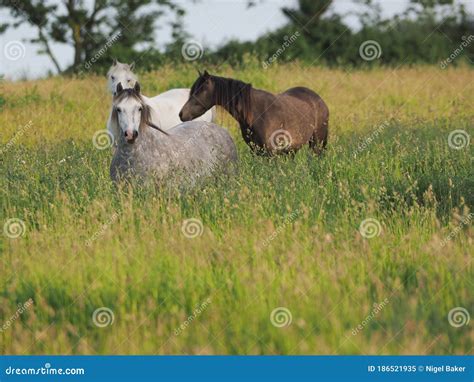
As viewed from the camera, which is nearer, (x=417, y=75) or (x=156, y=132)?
(x=156, y=132)

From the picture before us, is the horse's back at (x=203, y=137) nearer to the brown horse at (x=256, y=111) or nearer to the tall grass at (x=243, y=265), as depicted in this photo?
the tall grass at (x=243, y=265)

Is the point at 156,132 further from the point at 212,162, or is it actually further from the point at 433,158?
the point at 433,158

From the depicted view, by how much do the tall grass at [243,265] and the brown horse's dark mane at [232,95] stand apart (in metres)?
1.13

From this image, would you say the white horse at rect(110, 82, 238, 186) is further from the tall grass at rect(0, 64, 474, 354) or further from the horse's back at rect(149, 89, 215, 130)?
the horse's back at rect(149, 89, 215, 130)

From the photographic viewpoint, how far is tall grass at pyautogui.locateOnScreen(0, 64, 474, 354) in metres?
4.16

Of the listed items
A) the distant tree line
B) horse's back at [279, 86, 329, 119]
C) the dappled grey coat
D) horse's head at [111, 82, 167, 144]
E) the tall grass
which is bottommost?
the tall grass

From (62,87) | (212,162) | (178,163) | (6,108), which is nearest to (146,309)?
(178,163)

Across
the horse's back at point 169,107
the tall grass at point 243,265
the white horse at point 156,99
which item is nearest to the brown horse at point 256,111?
the tall grass at point 243,265

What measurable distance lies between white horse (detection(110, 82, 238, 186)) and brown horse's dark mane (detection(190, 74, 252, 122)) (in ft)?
4.06

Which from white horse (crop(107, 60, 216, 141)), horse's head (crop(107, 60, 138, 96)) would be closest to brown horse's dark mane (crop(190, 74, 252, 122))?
white horse (crop(107, 60, 216, 141))

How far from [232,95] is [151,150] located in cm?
232

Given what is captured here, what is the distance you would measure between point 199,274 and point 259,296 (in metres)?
0.54

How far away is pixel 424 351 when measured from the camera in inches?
156

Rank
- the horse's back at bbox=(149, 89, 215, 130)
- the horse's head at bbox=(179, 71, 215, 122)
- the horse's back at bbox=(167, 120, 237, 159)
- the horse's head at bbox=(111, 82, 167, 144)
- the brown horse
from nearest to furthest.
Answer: the horse's head at bbox=(111, 82, 167, 144), the horse's back at bbox=(167, 120, 237, 159), the brown horse, the horse's head at bbox=(179, 71, 215, 122), the horse's back at bbox=(149, 89, 215, 130)
